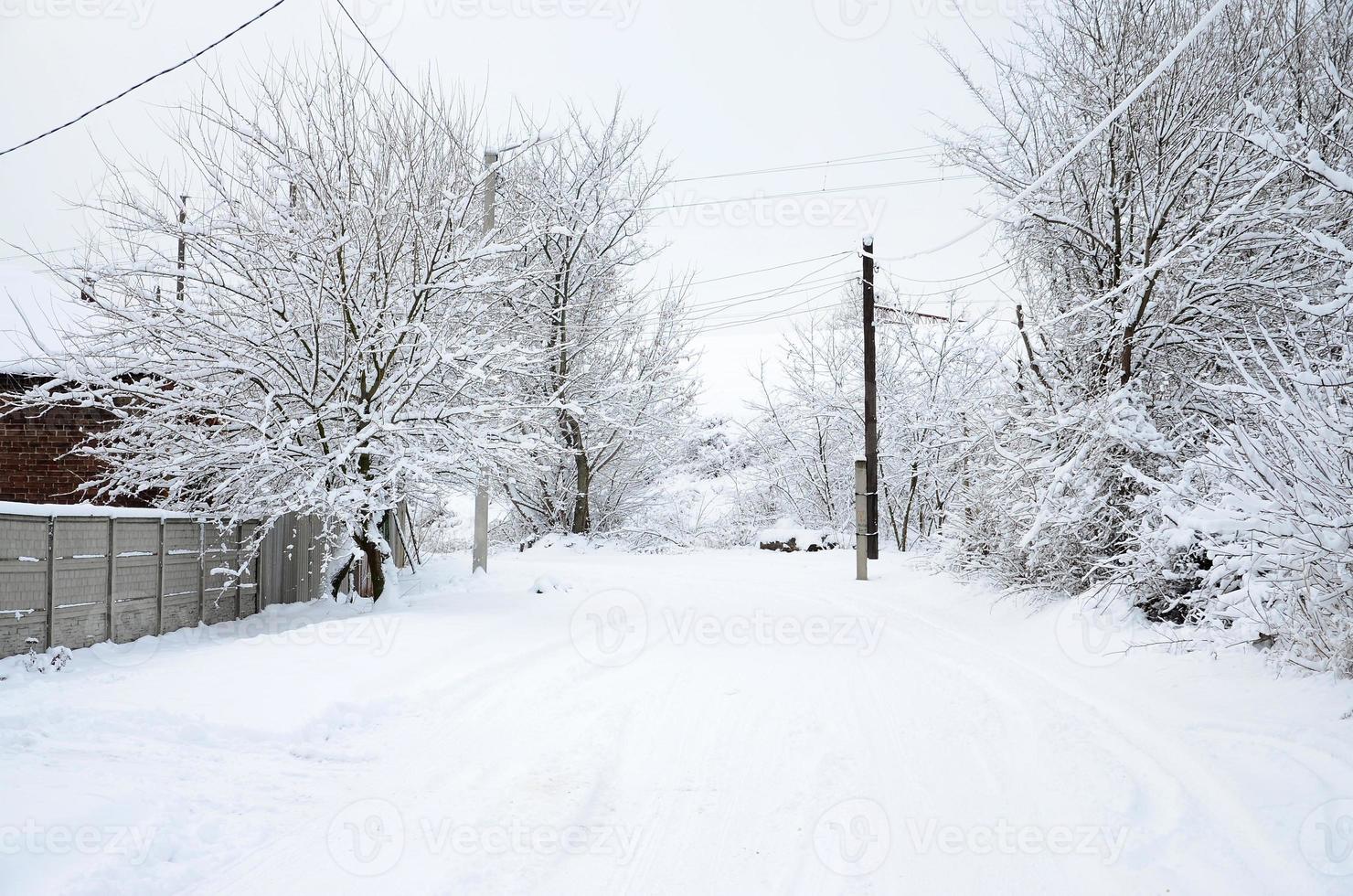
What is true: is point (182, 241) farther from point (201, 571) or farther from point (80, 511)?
point (201, 571)

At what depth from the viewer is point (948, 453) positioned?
41.6 ft

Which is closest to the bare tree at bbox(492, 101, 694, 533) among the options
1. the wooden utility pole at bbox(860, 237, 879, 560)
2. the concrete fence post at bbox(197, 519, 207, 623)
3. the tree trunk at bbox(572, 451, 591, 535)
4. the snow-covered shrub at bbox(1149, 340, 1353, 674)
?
the tree trunk at bbox(572, 451, 591, 535)

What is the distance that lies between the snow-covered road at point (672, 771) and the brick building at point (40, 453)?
324 inches

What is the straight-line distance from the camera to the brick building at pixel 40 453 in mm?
15039

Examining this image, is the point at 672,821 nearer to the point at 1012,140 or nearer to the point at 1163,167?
the point at 1163,167

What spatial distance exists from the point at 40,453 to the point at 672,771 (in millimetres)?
15356

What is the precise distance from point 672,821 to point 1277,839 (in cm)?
273

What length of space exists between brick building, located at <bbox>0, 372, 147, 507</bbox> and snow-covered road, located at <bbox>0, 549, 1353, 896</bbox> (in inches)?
324

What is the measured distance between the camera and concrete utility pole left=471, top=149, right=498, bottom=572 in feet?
44.4

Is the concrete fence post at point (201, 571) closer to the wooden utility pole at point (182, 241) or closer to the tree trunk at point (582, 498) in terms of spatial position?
the wooden utility pole at point (182, 241)

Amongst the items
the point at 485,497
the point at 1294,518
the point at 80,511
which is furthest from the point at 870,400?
the point at 80,511

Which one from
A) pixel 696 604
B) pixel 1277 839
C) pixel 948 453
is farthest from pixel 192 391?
pixel 1277 839

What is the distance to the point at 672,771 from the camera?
4973mm

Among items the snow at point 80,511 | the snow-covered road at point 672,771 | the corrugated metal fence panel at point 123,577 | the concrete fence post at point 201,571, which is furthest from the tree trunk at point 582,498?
the snow-covered road at point 672,771
